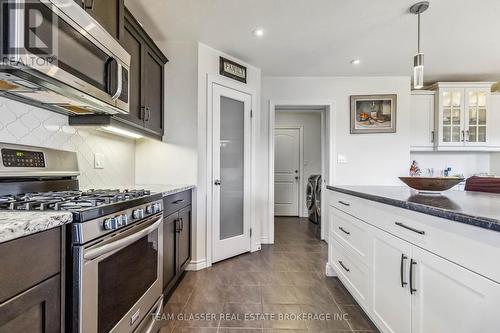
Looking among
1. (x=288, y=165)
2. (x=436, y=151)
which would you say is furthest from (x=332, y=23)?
(x=288, y=165)

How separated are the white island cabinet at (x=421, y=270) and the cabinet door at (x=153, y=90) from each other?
191cm

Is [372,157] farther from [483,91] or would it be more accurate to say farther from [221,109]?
[221,109]

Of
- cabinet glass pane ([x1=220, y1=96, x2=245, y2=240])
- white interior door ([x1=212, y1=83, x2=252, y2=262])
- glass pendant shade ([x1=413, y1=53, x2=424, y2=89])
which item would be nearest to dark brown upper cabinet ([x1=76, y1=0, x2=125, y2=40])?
white interior door ([x1=212, y1=83, x2=252, y2=262])

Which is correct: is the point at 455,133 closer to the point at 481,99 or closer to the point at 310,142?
the point at 481,99

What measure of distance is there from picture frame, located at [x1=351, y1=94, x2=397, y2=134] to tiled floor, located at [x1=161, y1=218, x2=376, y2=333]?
6.65ft

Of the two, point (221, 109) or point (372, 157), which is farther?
point (372, 157)

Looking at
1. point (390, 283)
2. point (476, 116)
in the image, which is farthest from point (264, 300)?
point (476, 116)

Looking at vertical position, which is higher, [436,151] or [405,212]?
[436,151]

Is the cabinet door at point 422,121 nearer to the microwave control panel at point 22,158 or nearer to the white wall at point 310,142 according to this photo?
the white wall at point 310,142

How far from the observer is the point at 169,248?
2012 mm

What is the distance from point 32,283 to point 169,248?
1.29m

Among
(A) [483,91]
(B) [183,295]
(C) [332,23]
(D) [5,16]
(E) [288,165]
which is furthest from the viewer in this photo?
(E) [288,165]

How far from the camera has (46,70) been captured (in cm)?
97

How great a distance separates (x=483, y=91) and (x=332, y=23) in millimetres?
3013
